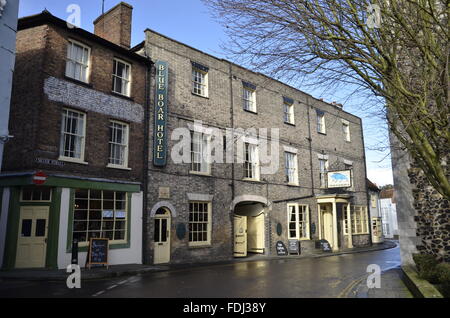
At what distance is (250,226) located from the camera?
68.5 ft

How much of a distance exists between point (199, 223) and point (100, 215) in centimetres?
492

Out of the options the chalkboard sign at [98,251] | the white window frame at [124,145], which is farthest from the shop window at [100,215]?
the white window frame at [124,145]

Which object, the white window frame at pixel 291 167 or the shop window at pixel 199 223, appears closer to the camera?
the shop window at pixel 199 223

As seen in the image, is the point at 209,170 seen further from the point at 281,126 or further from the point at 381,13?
the point at 381,13

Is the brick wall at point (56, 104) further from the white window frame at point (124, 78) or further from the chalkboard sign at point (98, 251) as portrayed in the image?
the chalkboard sign at point (98, 251)

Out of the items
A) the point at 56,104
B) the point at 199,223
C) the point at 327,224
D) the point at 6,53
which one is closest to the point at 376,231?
the point at 327,224

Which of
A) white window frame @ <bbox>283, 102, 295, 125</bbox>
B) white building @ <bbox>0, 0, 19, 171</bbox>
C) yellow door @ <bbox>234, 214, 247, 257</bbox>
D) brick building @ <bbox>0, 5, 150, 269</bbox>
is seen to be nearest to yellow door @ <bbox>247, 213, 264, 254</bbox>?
yellow door @ <bbox>234, 214, 247, 257</bbox>

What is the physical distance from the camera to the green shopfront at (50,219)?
12.0 meters

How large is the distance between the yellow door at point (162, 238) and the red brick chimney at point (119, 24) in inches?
318

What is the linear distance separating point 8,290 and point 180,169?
28.2 feet

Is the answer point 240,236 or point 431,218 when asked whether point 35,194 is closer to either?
point 240,236

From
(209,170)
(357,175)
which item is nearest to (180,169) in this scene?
(209,170)

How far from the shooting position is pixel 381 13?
6344 mm
